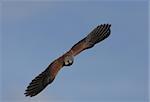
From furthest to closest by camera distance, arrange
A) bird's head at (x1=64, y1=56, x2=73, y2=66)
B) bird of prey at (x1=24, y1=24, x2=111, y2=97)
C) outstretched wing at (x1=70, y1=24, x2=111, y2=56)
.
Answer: outstretched wing at (x1=70, y1=24, x2=111, y2=56), bird of prey at (x1=24, y1=24, x2=111, y2=97), bird's head at (x1=64, y1=56, x2=73, y2=66)

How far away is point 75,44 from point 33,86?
1.30 metres

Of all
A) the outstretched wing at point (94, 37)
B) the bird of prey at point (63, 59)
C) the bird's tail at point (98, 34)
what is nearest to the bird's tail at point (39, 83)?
the bird of prey at point (63, 59)

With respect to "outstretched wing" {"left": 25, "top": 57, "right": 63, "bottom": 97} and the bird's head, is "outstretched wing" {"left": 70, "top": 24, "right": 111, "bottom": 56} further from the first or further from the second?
"outstretched wing" {"left": 25, "top": 57, "right": 63, "bottom": 97}

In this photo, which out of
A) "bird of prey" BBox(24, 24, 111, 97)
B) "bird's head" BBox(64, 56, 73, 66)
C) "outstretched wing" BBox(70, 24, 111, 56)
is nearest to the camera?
"bird's head" BBox(64, 56, 73, 66)

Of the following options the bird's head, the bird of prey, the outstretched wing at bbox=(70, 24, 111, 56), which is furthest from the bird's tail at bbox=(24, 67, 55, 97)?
the outstretched wing at bbox=(70, 24, 111, 56)

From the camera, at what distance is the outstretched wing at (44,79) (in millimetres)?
8202

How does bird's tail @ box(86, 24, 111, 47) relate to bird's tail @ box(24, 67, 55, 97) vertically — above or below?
above

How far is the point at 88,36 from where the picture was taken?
8.67 meters

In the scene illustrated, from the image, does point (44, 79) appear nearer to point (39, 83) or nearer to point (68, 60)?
point (39, 83)

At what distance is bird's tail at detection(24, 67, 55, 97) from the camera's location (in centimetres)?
821

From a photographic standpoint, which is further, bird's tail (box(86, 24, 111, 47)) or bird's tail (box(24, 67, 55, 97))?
bird's tail (box(86, 24, 111, 47))

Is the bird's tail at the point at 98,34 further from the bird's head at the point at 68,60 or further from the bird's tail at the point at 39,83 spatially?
the bird's tail at the point at 39,83

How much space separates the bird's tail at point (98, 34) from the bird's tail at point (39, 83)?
1.15 metres

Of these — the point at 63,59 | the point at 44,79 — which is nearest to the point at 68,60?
the point at 63,59
